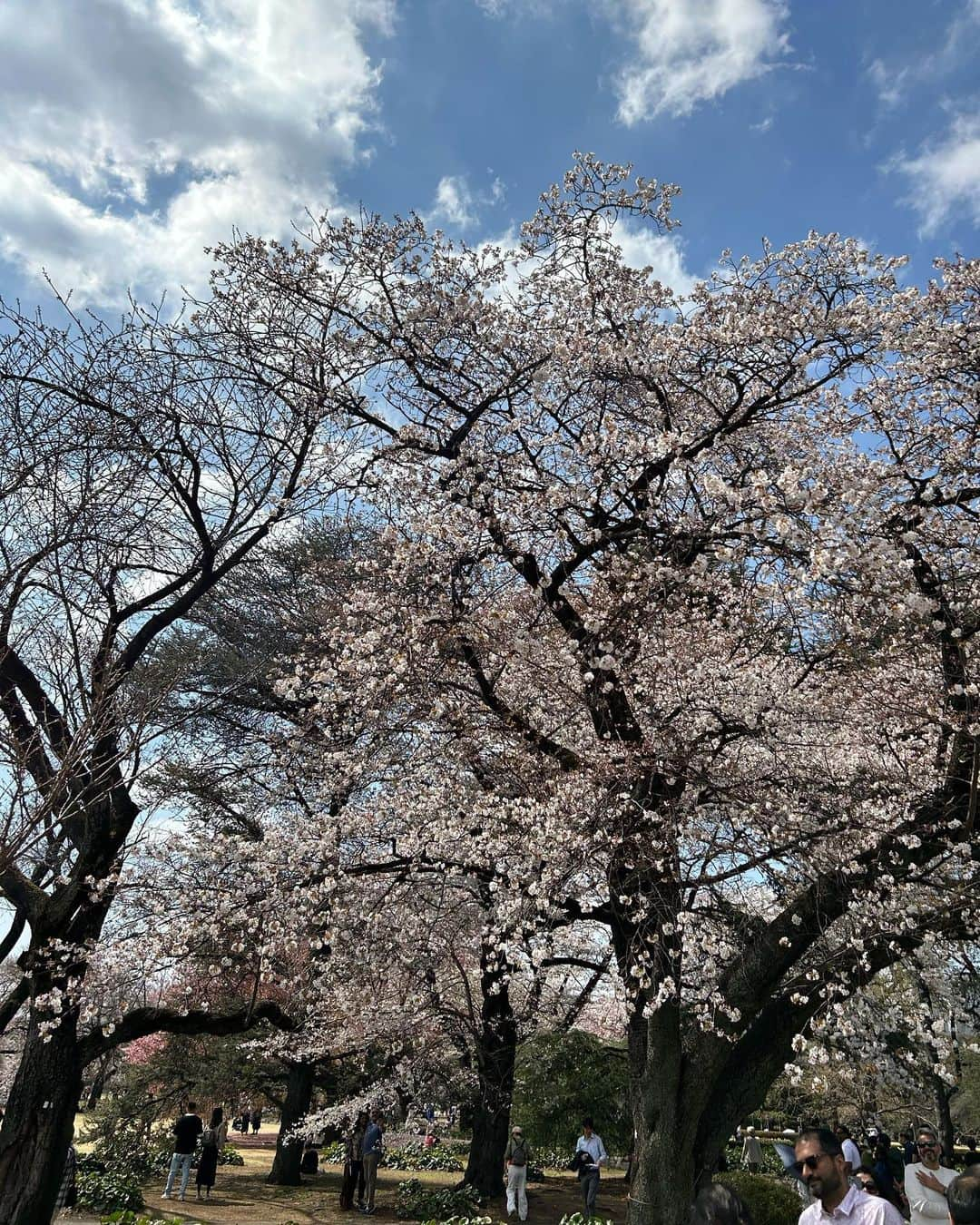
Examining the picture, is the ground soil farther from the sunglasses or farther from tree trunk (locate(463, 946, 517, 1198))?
the sunglasses

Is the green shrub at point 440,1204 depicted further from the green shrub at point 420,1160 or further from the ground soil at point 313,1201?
the green shrub at point 420,1160

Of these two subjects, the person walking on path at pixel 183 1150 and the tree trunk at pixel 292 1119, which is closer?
the person walking on path at pixel 183 1150

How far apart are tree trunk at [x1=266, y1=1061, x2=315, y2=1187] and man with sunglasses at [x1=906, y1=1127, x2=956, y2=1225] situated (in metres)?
10.6

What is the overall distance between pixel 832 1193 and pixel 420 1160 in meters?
22.3

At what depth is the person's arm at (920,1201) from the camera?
6.77m

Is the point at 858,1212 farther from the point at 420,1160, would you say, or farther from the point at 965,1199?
the point at 420,1160

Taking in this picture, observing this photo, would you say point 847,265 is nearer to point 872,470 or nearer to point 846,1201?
point 872,470

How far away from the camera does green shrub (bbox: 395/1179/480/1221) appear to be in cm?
1231

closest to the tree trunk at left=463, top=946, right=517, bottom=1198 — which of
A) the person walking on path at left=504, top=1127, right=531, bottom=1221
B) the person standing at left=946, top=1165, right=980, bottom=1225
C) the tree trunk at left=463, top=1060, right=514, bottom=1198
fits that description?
the tree trunk at left=463, top=1060, right=514, bottom=1198

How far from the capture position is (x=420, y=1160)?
21609 millimetres

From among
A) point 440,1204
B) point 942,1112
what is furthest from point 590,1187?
point 942,1112

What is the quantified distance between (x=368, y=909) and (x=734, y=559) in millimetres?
5061

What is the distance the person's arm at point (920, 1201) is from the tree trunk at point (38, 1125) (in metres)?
7.61

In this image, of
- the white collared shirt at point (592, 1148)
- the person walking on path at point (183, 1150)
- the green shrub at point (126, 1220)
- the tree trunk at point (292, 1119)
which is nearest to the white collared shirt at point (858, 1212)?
the green shrub at point (126, 1220)
